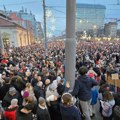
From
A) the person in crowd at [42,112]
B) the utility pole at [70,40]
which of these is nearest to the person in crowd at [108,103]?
the utility pole at [70,40]

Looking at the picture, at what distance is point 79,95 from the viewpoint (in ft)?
18.6

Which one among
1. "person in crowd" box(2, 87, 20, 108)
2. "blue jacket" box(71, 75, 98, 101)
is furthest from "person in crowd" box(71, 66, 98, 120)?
"person in crowd" box(2, 87, 20, 108)

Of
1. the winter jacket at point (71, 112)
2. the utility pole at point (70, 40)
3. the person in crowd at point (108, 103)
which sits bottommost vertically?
the person in crowd at point (108, 103)

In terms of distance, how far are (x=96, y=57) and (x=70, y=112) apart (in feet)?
47.2

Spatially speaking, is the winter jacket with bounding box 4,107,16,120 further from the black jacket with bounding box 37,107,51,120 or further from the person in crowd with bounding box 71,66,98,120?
the person in crowd with bounding box 71,66,98,120

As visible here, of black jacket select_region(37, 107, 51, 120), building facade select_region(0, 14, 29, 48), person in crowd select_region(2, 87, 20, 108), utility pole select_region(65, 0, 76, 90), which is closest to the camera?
black jacket select_region(37, 107, 51, 120)

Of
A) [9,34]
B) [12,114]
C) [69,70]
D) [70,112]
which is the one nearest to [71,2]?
[69,70]

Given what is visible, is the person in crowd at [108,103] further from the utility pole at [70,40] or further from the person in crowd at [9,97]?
the person in crowd at [9,97]

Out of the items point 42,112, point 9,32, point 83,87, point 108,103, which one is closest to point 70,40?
point 83,87

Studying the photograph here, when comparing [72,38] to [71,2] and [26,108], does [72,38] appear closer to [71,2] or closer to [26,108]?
[71,2]

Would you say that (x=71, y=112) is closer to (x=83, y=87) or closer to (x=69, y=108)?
(x=69, y=108)

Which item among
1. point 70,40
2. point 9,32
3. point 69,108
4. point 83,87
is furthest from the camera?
point 9,32

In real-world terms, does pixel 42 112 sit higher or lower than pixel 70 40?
lower

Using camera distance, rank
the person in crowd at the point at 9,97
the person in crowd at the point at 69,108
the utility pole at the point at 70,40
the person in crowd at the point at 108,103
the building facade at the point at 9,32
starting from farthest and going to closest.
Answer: the building facade at the point at 9,32 < the person in crowd at the point at 108,103 < the person in crowd at the point at 9,97 < the utility pole at the point at 70,40 < the person in crowd at the point at 69,108
